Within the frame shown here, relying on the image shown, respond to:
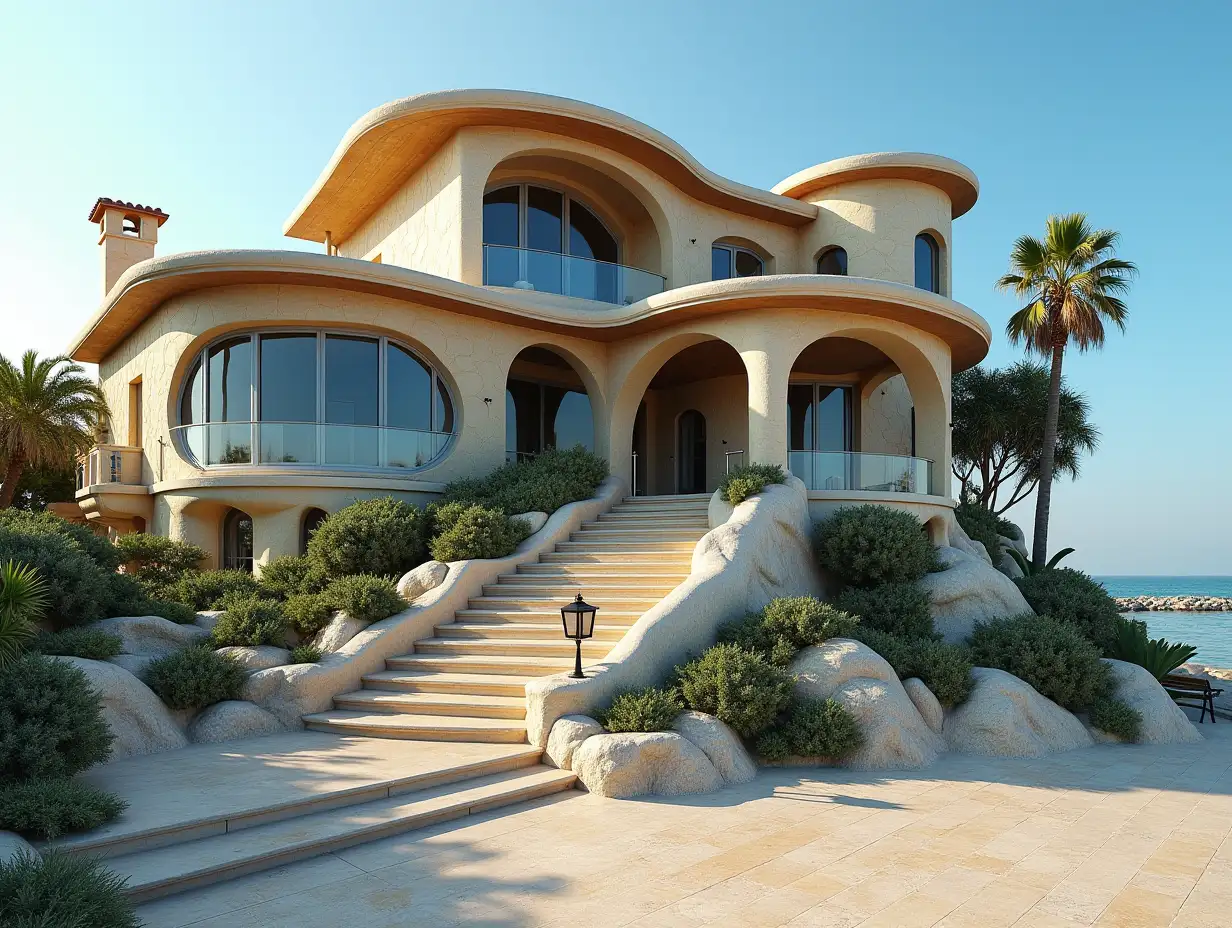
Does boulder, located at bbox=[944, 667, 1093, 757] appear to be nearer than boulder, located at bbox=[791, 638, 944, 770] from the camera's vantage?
No

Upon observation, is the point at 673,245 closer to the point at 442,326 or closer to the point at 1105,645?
the point at 442,326

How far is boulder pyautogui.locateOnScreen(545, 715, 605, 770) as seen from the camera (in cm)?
869

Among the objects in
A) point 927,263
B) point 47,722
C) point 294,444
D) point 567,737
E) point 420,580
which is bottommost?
point 567,737

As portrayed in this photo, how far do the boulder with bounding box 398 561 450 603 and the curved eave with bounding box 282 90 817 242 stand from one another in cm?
947

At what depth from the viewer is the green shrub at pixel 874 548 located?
1363cm

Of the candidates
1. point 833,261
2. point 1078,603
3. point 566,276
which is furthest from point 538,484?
point 833,261

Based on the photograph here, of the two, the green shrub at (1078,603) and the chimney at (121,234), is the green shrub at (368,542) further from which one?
the chimney at (121,234)

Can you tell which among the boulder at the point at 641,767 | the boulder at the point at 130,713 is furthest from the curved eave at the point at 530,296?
the boulder at the point at 641,767

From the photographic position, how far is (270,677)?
1028 cm

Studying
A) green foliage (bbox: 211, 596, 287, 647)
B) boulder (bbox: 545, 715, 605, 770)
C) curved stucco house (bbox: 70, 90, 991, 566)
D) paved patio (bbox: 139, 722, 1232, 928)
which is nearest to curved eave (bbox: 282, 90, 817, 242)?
curved stucco house (bbox: 70, 90, 991, 566)

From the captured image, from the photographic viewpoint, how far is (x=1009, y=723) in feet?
34.1

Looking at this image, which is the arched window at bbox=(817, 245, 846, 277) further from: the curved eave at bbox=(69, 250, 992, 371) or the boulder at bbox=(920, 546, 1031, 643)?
the boulder at bbox=(920, 546, 1031, 643)

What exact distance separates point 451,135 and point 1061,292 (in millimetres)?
15500

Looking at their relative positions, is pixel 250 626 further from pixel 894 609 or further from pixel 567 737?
pixel 894 609
